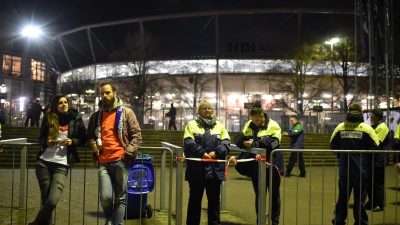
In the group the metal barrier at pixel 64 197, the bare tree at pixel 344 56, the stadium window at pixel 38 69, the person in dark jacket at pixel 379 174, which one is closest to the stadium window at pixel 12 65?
the stadium window at pixel 38 69

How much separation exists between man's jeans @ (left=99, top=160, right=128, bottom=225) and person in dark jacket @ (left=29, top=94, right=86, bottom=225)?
61 centimetres

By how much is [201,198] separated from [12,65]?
52839 mm

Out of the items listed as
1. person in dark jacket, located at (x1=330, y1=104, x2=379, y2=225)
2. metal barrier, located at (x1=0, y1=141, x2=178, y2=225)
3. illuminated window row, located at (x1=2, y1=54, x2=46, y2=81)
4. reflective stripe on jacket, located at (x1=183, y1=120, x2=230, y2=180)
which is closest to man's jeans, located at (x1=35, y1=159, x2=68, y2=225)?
metal barrier, located at (x1=0, y1=141, x2=178, y2=225)

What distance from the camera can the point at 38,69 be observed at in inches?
2296

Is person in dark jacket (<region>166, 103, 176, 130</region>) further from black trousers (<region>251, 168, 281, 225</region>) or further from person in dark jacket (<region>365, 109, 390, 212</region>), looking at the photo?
black trousers (<region>251, 168, 281, 225</region>)

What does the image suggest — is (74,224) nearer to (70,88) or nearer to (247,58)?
(247,58)

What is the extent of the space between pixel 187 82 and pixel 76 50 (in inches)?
918

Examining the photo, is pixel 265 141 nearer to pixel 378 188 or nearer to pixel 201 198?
pixel 201 198

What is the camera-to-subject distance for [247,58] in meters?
50.5

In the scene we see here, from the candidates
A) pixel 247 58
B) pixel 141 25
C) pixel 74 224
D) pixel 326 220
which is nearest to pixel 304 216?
pixel 326 220

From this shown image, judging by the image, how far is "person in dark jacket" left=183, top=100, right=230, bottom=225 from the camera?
20.6ft

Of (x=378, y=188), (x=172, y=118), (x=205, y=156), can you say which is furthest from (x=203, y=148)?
(x=172, y=118)

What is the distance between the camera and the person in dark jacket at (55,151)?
20.3ft

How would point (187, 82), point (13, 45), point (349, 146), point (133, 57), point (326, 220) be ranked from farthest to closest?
1. point (13, 45)
2. point (187, 82)
3. point (133, 57)
4. point (326, 220)
5. point (349, 146)
